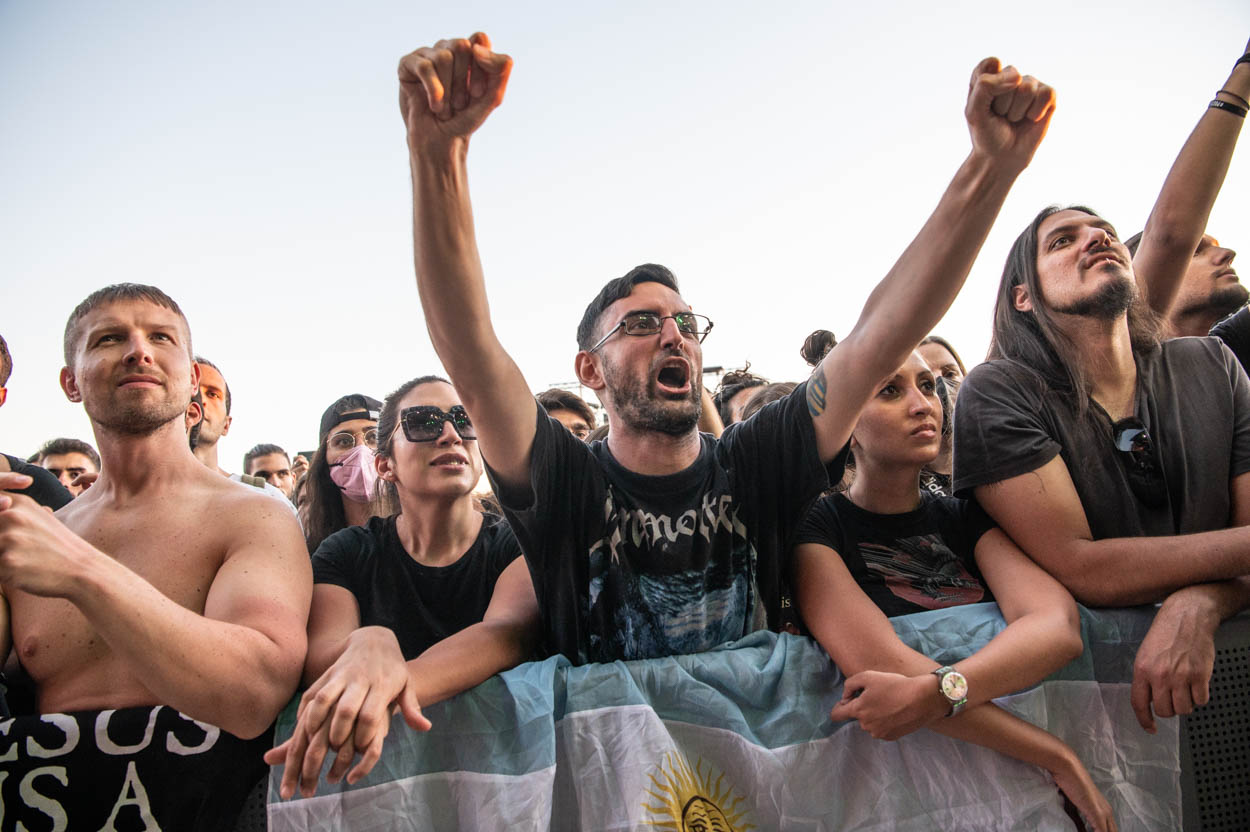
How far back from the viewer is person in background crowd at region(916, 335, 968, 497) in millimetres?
3732

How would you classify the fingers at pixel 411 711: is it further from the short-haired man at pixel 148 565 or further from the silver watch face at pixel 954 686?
the silver watch face at pixel 954 686

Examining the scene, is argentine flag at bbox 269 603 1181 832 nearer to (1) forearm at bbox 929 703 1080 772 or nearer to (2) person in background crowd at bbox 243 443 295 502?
(1) forearm at bbox 929 703 1080 772

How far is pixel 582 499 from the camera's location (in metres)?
2.25

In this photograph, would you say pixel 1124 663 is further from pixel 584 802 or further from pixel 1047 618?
pixel 584 802

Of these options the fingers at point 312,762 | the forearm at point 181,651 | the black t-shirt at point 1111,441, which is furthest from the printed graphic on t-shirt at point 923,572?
the forearm at point 181,651

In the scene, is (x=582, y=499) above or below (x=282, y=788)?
above

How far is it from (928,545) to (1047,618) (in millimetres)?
492

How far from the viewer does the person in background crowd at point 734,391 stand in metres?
4.94

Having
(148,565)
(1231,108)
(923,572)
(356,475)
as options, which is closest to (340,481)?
(356,475)

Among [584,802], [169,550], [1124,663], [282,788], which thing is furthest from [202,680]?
[1124,663]

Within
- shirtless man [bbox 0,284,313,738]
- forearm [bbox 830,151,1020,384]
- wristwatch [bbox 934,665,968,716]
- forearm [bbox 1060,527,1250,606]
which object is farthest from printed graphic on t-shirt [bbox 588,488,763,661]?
forearm [bbox 1060,527,1250,606]

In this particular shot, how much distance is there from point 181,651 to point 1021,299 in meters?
2.85

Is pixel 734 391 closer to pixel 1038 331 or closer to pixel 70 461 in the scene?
pixel 1038 331

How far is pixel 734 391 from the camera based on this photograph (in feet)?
16.9
